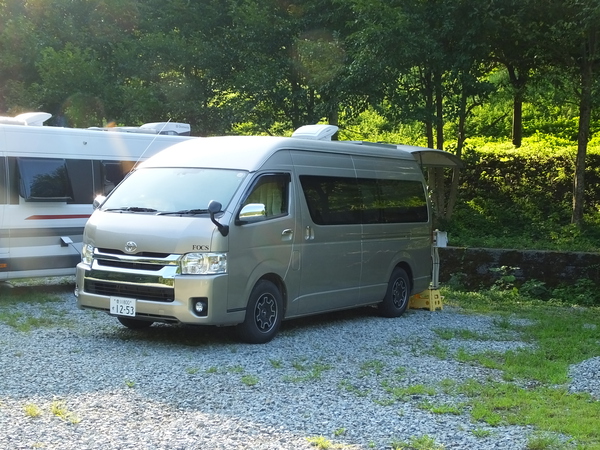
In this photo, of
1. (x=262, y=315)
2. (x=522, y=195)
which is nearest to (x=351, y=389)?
(x=262, y=315)

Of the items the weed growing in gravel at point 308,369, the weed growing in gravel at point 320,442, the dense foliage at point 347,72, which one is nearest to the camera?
the weed growing in gravel at point 320,442

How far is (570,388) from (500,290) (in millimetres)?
10213

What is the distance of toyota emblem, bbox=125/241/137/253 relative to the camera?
928 cm

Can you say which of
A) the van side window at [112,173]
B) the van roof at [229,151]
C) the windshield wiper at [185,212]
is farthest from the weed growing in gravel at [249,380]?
the van side window at [112,173]

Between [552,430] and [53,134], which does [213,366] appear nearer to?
[552,430]

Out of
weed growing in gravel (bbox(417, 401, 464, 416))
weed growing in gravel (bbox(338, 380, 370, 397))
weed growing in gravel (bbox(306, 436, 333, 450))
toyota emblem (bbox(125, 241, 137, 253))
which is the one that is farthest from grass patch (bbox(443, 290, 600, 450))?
toyota emblem (bbox(125, 241, 137, 253))

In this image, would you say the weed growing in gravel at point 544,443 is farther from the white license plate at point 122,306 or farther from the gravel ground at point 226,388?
the white license plate at point 122,306

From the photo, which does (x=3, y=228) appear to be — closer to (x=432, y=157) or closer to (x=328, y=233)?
(x=328, y=233)

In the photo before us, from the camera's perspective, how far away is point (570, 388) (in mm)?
7855

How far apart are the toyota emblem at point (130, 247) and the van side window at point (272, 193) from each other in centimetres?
136

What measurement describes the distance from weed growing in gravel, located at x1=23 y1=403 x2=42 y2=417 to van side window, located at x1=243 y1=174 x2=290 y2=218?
384 cm

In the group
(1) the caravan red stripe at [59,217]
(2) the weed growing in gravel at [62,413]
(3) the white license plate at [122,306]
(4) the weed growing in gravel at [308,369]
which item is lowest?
(4) the weed growing in gravel at [308,369]

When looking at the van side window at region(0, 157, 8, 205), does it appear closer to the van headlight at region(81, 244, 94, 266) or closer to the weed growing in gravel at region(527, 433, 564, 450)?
the van headlight at region(81, 244, 94, 266)

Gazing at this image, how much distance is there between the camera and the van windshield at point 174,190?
9.61m
